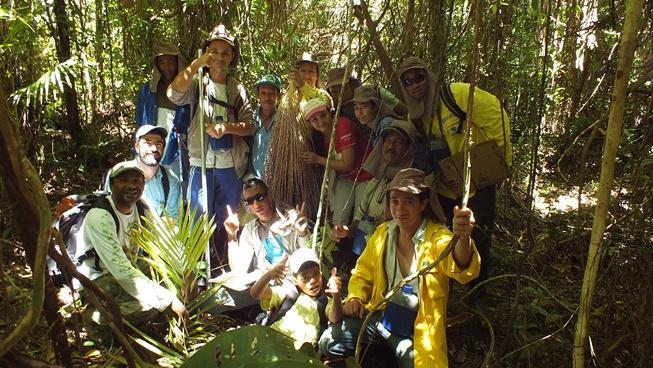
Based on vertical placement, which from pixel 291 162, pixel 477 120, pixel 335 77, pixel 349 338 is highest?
pixel 335 77

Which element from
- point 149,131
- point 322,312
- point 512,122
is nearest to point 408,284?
point 322,312

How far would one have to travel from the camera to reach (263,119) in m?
3.60

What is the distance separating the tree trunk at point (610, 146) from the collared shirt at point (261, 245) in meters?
1.85

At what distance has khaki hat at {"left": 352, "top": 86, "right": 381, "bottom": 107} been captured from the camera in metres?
3.10

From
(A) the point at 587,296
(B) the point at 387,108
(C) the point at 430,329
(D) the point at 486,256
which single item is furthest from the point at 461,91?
(A) the point at 587,296

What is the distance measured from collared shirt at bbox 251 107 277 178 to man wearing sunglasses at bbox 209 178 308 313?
249 mm

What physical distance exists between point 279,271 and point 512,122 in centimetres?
320

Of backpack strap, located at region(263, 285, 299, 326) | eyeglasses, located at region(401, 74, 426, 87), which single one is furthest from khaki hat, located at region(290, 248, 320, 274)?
eyeglasses, located at region(401, 74, 426, 87)

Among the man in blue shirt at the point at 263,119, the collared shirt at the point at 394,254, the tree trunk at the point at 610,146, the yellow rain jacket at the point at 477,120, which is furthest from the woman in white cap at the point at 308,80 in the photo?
the tree trunk at the point at 610,146

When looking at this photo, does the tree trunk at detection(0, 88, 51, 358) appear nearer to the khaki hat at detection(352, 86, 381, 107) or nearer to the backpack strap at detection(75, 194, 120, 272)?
the backpack strap at detection(75, 194, 120, 272)

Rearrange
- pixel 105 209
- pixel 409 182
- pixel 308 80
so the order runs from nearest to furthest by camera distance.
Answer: pixel 409 182
pixel 105 209
pixel 308 80

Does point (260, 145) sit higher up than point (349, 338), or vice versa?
point (260, 145)

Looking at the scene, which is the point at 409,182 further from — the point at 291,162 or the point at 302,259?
the point at 291,162

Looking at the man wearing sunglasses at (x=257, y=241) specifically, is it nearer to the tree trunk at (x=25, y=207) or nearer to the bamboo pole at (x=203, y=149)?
the bamboo pole at (x=203, y=149)
